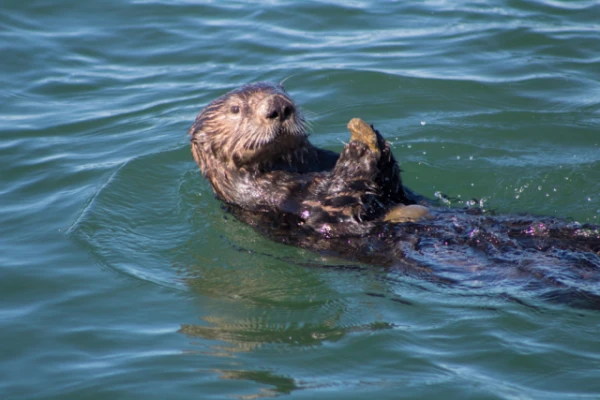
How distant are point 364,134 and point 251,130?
872 millimetres

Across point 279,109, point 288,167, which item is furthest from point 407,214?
point 279,109

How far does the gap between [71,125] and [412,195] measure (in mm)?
4661

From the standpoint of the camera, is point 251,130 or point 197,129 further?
point 197,129

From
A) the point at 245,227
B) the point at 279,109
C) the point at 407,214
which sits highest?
the point at 279,109

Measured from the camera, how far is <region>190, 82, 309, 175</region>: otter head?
5605 mm

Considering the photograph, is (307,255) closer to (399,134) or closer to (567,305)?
(567,305)

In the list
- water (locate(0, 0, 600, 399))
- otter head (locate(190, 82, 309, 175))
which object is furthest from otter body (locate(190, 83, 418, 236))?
water (locate(0, 0, 600, 399))

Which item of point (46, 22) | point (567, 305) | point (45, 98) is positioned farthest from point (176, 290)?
point (46, 22)

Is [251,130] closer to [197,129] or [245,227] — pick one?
[197,129]

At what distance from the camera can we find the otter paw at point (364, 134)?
210 inches

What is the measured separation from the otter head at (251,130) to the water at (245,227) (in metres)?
0.67

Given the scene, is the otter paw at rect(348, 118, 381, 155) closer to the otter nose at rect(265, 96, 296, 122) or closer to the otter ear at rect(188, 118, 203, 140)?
the otter nose at rect(265, 96, 296, 122)

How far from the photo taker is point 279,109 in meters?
5.55

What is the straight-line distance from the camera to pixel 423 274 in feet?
17.3
